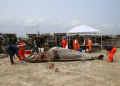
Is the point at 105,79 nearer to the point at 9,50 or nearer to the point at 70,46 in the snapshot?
the point at 9,50

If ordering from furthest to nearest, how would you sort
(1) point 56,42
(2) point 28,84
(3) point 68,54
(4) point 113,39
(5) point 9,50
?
(4) point 113,39
(1) point 56,42
(3) point 68,54
(5) point 9,50
(2) point 28,84

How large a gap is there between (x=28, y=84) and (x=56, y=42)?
9170 millimetres

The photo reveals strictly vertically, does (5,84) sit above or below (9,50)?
below

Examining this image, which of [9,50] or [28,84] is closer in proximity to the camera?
[28,84]

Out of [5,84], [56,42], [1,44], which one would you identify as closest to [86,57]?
[5,84]

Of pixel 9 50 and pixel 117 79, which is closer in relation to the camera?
pixel 117 79

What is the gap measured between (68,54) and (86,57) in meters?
1.08

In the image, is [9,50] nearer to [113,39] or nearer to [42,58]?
[42,58]

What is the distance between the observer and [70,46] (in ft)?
43.2

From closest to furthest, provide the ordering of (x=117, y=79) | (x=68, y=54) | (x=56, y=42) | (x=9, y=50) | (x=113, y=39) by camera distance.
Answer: (x=117, y=79), (x=9, y=50), (x=68, y=54), (x=56, y=42), (x=113, y=39)

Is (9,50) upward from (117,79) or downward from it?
upward

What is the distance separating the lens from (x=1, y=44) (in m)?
11.6

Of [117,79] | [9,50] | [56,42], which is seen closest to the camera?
[117,79]

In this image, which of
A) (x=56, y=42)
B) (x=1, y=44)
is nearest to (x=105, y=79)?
(x=56, y=42)
